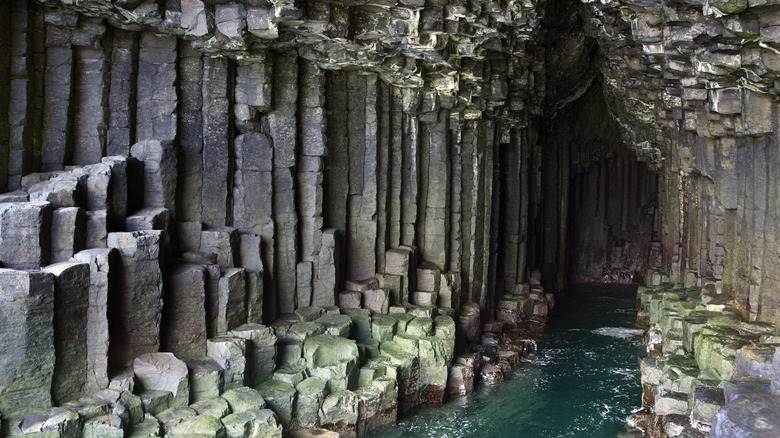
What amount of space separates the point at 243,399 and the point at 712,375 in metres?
8.31

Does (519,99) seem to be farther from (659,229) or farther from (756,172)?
(659,229)

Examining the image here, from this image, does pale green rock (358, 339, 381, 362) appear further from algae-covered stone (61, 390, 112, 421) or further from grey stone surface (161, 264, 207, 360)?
algae-covered stone (61, 390, 112, 421)

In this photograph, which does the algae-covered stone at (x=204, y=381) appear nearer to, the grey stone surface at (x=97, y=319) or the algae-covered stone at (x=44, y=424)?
the grey stone surface at (x=97, y=319)

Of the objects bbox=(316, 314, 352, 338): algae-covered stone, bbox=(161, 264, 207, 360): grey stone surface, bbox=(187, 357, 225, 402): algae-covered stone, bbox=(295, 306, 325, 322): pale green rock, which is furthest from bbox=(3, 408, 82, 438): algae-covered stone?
bbox=(295, 306, 325, 322): pale green rock

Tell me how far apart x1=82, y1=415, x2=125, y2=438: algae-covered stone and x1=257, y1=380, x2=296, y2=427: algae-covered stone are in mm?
2738

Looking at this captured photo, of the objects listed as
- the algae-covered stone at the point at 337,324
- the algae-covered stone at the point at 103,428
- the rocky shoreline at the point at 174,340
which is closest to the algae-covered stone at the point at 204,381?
the rocky shoreline at the point at 174,340

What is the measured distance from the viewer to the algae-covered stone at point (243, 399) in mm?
10977

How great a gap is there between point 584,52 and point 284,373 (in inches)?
619

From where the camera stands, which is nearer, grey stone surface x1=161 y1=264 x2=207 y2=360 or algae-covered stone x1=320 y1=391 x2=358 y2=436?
grey stone surface x1=161 y1=264 x2=207 y2=360

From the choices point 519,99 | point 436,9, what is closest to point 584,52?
point 519,99

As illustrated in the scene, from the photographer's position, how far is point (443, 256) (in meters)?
18.3

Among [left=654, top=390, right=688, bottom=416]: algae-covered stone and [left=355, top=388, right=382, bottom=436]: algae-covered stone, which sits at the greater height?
[left=654, top=390, right=688, bottom=416]: algae-covered stone

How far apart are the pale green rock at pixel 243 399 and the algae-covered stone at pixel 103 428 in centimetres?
196

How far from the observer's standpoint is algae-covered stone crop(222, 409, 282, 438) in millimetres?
10398
